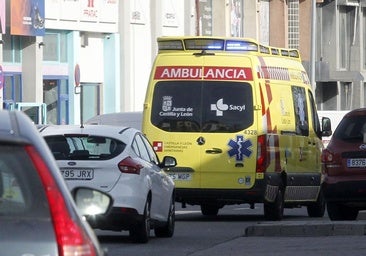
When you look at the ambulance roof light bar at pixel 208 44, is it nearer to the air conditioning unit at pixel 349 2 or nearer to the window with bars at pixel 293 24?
the window with bars at pixel 293 24

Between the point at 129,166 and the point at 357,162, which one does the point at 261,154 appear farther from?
the point at 129,166

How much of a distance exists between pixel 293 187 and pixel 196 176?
1.99 metres

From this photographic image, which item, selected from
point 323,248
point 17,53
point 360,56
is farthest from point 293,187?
point 360,56

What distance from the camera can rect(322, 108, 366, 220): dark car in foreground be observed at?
722 inches

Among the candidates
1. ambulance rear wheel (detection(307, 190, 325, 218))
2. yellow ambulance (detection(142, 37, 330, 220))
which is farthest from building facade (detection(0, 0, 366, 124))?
yellow ambulance (detection(142, 37, 330, 220))

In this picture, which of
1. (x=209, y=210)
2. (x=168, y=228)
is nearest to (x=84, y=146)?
(x=168, y=228)

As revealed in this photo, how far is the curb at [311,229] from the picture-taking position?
53.6 feet

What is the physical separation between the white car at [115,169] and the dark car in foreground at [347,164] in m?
3.15

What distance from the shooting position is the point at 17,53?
126 ft

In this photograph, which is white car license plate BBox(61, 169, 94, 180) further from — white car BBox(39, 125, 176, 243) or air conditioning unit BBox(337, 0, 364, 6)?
air conditioning unit BBox(337, 0, 364, 6)

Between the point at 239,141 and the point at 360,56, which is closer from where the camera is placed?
the point at 239,141

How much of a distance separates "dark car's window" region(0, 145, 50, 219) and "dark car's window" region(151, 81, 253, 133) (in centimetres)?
1451

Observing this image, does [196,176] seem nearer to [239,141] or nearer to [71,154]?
[239,141]

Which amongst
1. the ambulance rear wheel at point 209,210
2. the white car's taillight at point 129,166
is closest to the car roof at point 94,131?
the white car's taillight at point 129,166
